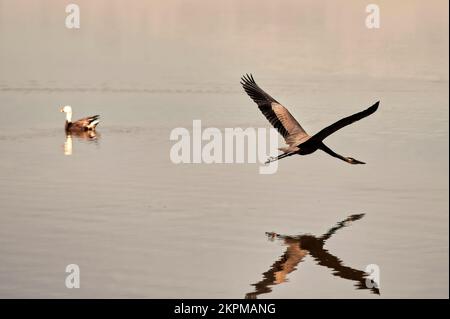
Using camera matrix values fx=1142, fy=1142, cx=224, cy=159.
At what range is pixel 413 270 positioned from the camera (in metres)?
15.6

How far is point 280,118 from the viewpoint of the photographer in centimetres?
1989

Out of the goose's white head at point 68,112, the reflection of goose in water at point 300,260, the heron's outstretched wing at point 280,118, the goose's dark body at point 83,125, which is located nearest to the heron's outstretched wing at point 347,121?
the heron's outstretched wing at point 280,118

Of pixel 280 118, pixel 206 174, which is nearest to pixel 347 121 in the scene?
pixel 280 118

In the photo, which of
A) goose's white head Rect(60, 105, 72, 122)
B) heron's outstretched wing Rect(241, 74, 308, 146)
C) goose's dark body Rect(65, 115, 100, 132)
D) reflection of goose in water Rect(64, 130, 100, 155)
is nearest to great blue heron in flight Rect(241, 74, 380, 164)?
heron's outstretched wing Rect(241, 74, 308, 146)

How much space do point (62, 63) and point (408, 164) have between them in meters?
16.8

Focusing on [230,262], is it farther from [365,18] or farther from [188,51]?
[365,18]

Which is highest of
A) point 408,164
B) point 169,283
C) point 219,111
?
point 219,111

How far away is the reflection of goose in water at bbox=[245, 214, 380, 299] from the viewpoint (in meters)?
15.1

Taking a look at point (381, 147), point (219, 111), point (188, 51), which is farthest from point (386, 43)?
point (381, 147)

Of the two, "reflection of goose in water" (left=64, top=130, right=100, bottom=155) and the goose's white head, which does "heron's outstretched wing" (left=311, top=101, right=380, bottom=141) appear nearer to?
"reflection of goose in water" (left=64, top=130, right=100, bottom=155)

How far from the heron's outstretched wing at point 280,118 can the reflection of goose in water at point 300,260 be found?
1860 mm

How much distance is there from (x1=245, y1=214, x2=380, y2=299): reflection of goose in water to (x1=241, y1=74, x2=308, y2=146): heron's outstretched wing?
1860 millimetres

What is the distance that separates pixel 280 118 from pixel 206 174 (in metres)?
2.77

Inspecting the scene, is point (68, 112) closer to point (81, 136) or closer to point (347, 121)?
point (81, 136)
